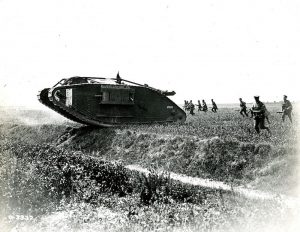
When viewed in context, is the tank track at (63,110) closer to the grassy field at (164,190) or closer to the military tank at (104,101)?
the military tank at (104,101)

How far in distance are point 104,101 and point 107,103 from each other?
0.87 feet

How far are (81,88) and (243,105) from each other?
14.2 metres

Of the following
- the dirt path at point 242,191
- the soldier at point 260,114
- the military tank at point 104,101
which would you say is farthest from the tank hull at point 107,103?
the dirt path at point 242,191

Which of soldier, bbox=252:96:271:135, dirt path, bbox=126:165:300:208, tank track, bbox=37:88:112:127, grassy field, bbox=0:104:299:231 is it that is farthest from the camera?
tank track, bbox=37:88:112:127

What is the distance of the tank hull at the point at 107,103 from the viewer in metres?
22.9

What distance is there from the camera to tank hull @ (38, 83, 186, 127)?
2291 cm

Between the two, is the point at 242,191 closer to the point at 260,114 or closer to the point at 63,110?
the point at 260,114

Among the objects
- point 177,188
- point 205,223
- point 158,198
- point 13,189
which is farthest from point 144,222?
point 13,189

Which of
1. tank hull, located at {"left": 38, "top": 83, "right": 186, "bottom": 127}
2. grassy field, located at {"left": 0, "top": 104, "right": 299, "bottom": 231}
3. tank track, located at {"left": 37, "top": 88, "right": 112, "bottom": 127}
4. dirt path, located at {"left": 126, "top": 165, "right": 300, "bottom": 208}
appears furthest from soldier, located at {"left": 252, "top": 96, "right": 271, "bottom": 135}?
tank track, located at {"left": 37, "top": 88, "right": 112, "bottom": 127}

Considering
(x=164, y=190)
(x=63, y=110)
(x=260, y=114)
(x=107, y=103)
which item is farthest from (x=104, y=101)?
(x=164, y=190)

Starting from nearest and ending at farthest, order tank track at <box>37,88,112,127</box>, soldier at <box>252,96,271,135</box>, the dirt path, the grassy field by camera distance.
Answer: the grassy field → the dirt path → soldier at <box>252,96,271,135</box> → tank track at <box>37,88,112,127</box>

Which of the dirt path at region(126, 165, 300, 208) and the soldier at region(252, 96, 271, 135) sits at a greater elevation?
the soldier at region(252, 96, 271, 135)

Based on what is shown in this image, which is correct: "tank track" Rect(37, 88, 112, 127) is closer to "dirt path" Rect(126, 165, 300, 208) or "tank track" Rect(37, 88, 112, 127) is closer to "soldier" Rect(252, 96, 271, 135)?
"dirt path" Rect(126, 165, 300, 208)

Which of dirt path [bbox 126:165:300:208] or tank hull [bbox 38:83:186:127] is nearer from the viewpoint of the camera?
dirt path [bbox 126:165:300:208]
